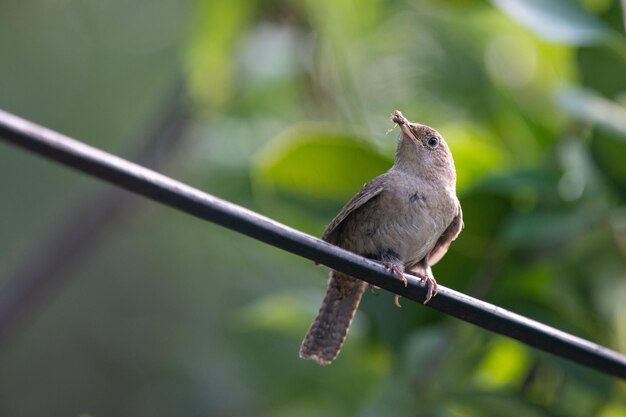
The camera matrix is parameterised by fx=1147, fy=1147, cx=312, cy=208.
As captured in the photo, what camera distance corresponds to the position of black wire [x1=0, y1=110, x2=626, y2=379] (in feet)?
8.24

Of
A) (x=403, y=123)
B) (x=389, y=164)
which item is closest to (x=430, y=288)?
(x=403, y=123)

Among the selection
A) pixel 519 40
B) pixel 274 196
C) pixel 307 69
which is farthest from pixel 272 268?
pixel 274 196

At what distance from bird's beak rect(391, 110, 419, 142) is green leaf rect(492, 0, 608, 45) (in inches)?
66.3

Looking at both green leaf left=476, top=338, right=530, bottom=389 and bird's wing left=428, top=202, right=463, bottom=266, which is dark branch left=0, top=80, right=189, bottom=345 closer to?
green leaf left=476, top=338, right=530, bottom=389

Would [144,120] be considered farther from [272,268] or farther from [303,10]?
[303,10]

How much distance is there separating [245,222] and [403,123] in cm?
104

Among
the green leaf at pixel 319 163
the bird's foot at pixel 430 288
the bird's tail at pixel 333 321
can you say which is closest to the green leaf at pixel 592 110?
the green leaf at pixel 319 163

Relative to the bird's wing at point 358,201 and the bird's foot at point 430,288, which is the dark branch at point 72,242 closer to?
the bird's wing at point 358,201

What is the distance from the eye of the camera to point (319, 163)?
16.9ft

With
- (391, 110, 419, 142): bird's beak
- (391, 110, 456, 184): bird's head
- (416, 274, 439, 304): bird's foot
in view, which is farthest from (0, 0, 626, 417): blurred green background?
(416, 274, 439, 304): bird's foot

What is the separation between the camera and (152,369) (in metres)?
12.0

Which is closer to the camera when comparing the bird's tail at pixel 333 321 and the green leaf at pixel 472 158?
the bird's tail at pixel 333 321

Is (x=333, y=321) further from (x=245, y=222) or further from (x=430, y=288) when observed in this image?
(x=245, y=222)

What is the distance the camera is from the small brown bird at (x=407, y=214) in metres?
3.65
